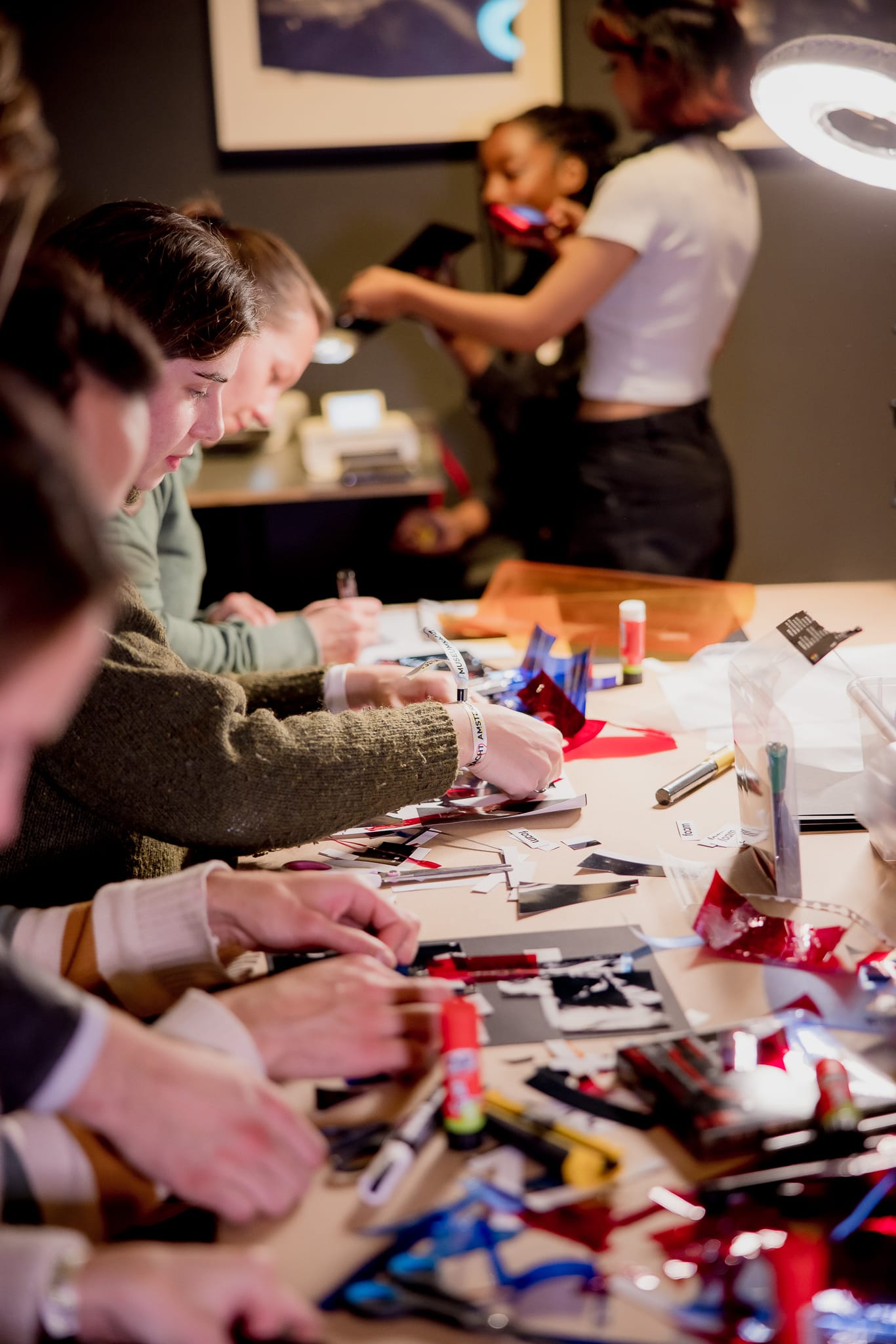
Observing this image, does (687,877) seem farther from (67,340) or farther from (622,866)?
(67,340)

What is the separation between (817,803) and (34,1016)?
833 millimetres

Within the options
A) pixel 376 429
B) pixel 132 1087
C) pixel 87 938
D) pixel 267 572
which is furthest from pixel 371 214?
pixel 132 1087

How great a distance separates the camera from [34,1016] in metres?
0.77

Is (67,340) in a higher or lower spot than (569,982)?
higher

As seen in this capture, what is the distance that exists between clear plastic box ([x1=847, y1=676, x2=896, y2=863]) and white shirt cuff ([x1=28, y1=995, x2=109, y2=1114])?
2.25 feet

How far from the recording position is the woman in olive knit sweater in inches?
45.3

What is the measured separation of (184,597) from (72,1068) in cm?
139

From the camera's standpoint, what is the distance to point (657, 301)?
8.52ft

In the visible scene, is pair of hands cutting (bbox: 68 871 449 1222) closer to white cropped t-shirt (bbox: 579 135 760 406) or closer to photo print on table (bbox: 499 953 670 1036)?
photo print on table (bbox: 499 953 670 1036)

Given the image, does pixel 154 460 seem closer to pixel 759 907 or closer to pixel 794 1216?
pixel 759 907

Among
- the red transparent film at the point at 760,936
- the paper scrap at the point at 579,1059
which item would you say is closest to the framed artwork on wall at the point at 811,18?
the red transparent film at the point at 760,936

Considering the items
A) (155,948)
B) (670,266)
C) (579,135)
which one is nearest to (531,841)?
(155,948)

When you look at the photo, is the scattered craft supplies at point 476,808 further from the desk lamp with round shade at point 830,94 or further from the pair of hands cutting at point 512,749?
the desk lamp with round shade at point 830,94

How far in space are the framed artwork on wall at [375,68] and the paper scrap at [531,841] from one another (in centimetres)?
266
